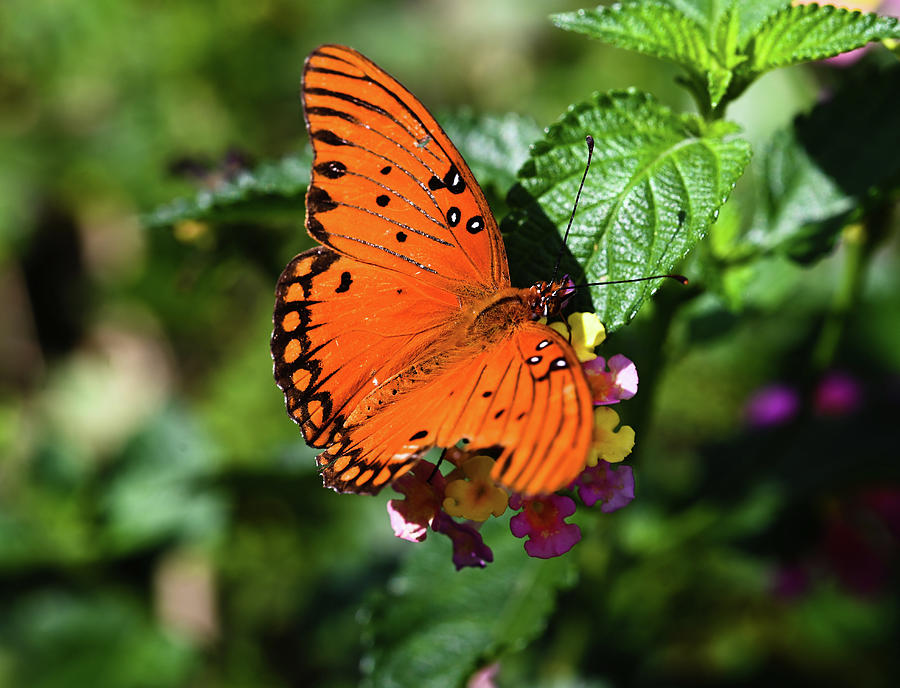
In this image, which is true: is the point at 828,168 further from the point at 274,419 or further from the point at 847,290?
the point at 274,419

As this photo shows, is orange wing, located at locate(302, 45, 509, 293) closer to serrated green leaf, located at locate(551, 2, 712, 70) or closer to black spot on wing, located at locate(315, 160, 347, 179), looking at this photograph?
black spot on wing, located at locate(315, 160, 347, 179)

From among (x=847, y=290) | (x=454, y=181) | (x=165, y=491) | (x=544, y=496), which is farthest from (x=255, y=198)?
(x=165, y=491)

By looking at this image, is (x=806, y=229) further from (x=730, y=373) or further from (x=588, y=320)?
(x=730, y=373)

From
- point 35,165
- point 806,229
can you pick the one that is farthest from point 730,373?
point 35,165

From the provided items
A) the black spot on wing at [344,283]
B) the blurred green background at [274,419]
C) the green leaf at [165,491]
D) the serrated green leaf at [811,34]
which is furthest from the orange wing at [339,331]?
the green leaf at [165,491]

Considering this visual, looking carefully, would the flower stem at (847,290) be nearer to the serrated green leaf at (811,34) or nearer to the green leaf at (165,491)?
the serrated green leaf at (811,34)

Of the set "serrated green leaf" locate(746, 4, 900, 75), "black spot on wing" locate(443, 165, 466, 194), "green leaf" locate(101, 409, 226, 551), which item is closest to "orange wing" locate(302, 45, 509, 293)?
"black spot on wing" locate(443, 165, 466, 194)

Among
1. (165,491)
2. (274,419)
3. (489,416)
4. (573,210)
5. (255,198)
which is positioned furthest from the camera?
(274,419)
